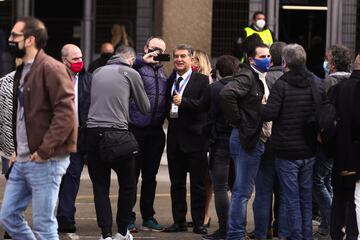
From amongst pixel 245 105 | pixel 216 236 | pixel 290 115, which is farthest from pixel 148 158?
pixel 290 115

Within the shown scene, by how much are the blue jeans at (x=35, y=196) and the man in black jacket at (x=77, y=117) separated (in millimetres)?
2525

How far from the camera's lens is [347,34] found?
19.1 meters

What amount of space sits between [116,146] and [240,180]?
119 centimetres

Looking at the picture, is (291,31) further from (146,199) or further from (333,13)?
(146,199)

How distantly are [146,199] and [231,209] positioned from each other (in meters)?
1.44

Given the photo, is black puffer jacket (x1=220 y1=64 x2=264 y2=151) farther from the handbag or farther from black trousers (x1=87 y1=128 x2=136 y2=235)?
black trousers (x1=87 y1=128 x2=136 y2=235)

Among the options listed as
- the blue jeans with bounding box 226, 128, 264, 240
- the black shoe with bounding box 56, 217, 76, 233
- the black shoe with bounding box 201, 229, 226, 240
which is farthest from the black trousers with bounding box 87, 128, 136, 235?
the blue jeans with bounding box 226, 128, 264, 240

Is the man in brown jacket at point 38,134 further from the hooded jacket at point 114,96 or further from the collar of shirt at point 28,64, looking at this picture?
the hooded jacket at point 114,96

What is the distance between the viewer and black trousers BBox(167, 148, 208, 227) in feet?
37.1

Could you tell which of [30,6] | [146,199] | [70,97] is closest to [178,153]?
[146,199]

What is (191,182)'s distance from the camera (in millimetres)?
11359

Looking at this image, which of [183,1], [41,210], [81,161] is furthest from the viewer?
[183,1]

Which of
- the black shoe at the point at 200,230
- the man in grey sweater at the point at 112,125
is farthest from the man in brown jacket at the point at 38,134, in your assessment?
the black shoe at the point at 200,230

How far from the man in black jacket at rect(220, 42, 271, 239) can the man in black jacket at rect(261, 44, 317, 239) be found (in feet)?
0.75
